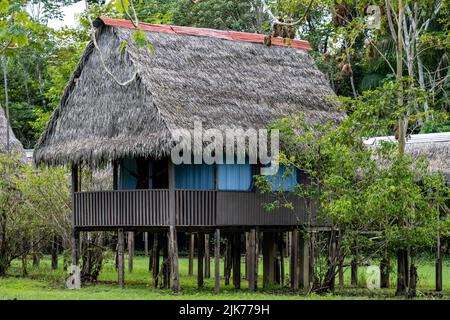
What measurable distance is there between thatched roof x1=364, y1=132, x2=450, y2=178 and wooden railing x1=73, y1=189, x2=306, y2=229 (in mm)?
3750

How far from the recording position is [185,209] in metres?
17.4

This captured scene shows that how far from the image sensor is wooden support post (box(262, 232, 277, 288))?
2025 cm

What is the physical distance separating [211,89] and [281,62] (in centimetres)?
251

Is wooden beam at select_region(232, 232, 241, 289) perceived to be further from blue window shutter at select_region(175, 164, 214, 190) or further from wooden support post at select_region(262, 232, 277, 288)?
blue window shutter at select_region(175, 164, 214, 190)

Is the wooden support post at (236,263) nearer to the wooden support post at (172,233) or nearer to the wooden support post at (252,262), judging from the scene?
the wooden support post at (252,262)

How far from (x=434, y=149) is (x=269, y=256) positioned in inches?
172

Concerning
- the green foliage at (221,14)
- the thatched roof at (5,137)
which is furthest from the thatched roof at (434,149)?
the green foliage at (221,14)

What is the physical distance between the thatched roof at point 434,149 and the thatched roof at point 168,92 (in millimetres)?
2570

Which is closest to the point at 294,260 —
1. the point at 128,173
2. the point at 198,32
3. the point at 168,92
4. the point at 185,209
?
the point at 185,209

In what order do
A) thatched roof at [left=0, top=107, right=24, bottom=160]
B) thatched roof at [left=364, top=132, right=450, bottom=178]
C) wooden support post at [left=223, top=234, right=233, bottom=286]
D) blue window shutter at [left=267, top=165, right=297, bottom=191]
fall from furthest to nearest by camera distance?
thatched roof at [left=0, top=107, right=24, bottom=160]
thatched roof at [left=364, top=132, right=450, bottom=178]
wooden support post at [left=223, top=234, right=233, bottom=286]
blue window shutter at [left=267, top=165, right=297, bottom=191]

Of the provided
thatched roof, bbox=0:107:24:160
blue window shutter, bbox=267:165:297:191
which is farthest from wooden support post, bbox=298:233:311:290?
thatched roof, bbox=0:107:24:160

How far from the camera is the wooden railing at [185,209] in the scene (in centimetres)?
1742

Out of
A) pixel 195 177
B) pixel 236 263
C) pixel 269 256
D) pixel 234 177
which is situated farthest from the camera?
pixel 269 256

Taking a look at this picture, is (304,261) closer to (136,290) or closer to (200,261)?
(200,261)
